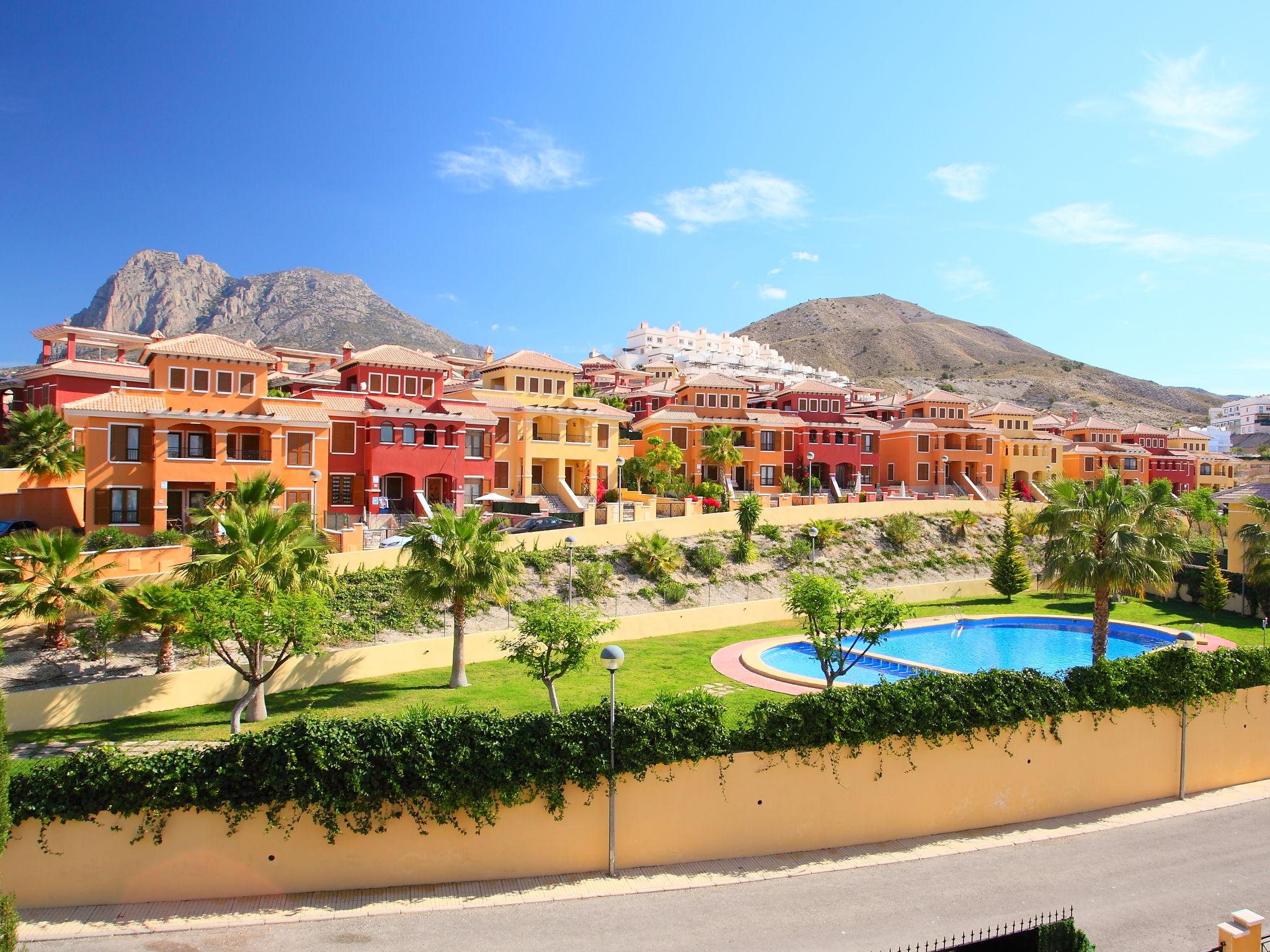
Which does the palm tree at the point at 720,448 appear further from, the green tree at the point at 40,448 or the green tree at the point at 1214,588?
the green tree at the point at 40,448

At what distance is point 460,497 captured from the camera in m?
44.5

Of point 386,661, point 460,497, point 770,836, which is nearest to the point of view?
point 770,836

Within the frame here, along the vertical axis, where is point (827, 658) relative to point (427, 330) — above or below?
below

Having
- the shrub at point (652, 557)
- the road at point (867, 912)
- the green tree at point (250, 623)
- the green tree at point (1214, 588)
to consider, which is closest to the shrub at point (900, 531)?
the green tree at point (1214, 588)

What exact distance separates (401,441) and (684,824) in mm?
32495

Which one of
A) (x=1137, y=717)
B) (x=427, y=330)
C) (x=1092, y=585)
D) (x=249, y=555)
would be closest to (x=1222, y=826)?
(x=1137, y=717)

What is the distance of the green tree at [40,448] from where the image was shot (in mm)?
34438

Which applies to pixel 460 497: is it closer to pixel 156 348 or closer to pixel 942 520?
pixel 156 348

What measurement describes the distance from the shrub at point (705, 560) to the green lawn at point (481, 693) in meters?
6.94

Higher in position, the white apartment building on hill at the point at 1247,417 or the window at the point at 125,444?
the white apartment building on hill at the point at 1247,417

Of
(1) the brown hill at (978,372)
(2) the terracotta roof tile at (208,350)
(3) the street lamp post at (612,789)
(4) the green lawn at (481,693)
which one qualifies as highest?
(1) the brown hill at (978,372)

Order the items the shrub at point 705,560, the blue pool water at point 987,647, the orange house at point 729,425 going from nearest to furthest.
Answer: the blue pool water at point 987,647, the shrub at point 705,560, the orange house at point 729,425

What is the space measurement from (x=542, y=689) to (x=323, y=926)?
12.0m

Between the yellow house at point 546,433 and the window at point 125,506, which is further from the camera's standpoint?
the yellow house at point 546,433
